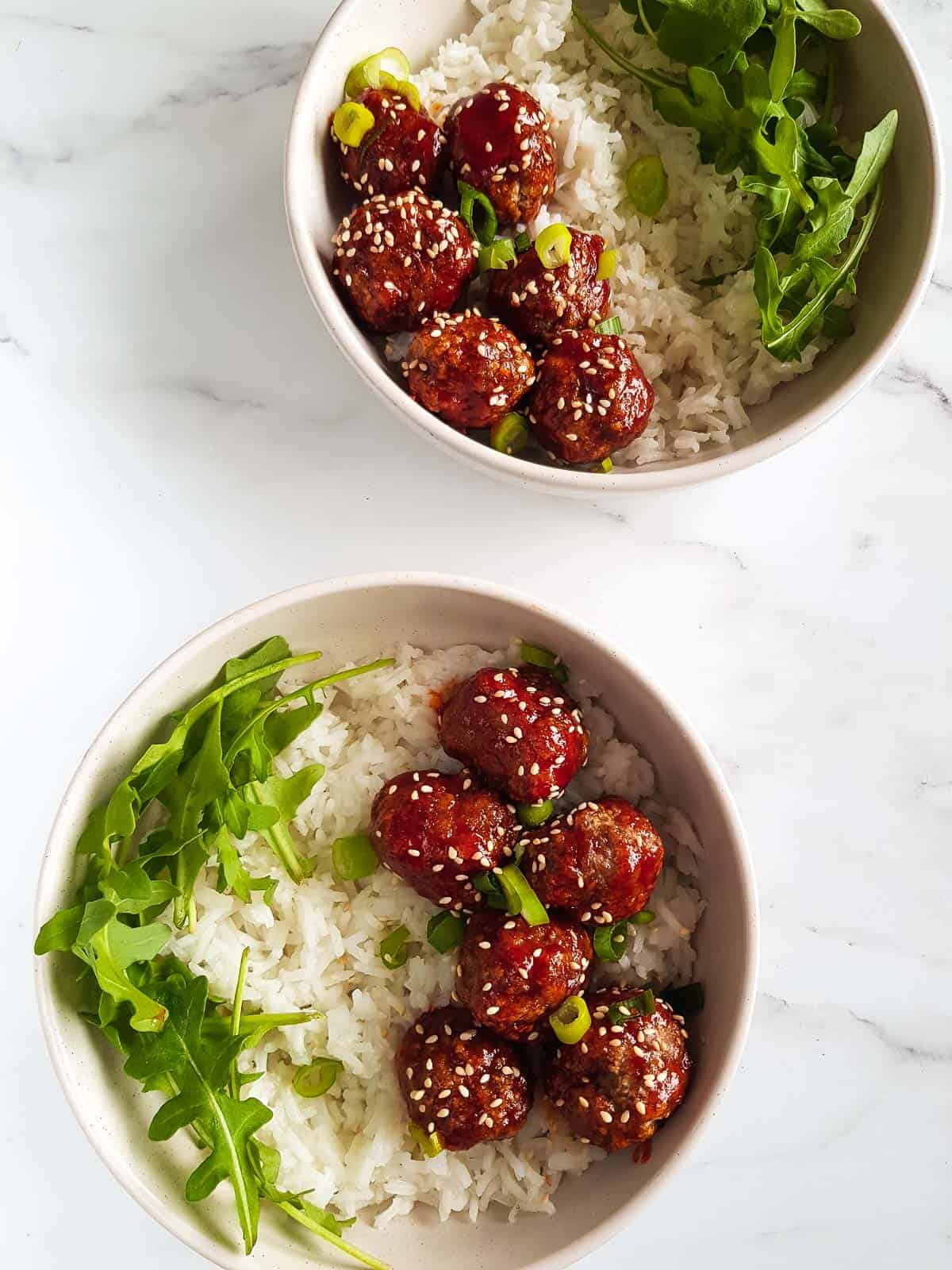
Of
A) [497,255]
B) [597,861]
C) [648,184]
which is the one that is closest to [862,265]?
[648,184]

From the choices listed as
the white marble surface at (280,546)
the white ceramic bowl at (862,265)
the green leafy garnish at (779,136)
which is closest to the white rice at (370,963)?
the white marble surface at (280,546)

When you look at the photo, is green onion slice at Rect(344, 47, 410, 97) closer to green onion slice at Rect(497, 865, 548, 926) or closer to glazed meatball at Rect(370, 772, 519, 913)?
glazed meatball at Rect(370, 772, 519, 913)

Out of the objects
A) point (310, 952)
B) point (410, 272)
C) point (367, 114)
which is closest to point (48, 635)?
point (310, 952)

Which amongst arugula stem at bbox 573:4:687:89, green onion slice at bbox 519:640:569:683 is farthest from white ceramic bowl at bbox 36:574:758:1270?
arugula stem at bbox 573:4:687:89

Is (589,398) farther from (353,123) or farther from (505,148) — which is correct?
(353,123)

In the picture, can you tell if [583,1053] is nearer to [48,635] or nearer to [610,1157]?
[610,1157]
